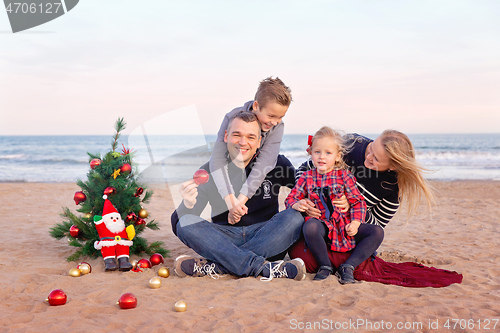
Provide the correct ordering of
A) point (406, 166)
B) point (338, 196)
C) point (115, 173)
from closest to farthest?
point (406, 166), point (338, 196), point (115, 173)

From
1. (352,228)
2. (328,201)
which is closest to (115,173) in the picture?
(328,201)

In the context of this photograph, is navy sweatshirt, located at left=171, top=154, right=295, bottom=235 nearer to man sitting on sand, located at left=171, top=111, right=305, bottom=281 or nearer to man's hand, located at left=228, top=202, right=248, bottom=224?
man sitting on sand, located at left=171, top=111, right=305, bottom=281

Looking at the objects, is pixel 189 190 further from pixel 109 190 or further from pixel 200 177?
pixel 109 190

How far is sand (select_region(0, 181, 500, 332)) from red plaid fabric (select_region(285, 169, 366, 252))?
405mm

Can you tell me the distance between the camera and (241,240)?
3.87 meters

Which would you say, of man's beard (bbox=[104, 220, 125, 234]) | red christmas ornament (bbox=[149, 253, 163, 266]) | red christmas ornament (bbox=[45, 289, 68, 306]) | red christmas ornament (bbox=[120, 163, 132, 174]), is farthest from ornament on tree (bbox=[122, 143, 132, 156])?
red christmas ornament (bbox=[45, 289, 68, 306])

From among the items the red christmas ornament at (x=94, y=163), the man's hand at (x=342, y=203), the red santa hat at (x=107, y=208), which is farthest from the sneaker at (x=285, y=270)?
the red christmas ornament at (x=94, y=163)

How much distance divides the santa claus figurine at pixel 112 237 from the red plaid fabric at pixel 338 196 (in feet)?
5.15

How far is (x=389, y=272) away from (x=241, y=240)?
139 cm

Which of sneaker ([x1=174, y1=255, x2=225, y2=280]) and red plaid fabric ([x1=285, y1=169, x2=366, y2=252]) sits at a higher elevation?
red plaid fabric ([x1=285, y1=169, x2=366, y2=252])

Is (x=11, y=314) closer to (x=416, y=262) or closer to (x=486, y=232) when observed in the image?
(x=416, y=262)

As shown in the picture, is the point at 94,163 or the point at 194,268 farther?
the point at 94,163

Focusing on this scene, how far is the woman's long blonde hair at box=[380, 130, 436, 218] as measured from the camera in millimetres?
3664

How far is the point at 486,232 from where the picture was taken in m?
5.92
